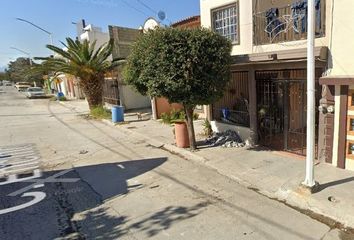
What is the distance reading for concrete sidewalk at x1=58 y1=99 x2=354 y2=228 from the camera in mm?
4785

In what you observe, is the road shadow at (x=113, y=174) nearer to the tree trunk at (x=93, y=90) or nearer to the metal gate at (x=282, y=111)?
the metal gate at (x=282, y=111)

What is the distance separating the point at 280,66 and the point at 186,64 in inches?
102

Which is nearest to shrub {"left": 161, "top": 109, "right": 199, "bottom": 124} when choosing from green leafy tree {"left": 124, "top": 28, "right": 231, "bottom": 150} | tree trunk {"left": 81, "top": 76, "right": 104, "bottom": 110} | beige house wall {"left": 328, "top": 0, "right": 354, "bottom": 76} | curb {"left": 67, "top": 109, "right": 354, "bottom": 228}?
curb {"left": 67, "top": 109, "right": 354, "bottom": 228}

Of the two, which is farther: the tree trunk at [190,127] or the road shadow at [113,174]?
the tree trunk at [190,127]

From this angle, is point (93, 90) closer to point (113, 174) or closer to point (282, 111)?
point (113, 174)

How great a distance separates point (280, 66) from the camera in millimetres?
7379

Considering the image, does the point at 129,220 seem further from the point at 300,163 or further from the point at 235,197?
the point at 300,163

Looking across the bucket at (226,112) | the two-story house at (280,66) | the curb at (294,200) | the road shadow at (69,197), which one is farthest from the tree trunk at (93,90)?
the curb at (294,200)

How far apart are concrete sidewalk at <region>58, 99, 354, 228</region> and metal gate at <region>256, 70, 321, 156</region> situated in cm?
65

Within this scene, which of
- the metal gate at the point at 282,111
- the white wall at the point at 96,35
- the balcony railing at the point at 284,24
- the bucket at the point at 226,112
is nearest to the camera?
the balcony railing at the point at 284,24

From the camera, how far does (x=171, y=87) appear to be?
7.01 m

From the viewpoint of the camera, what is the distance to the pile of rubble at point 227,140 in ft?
28.9

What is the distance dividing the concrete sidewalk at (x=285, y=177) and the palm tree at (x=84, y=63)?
9308 millimetres

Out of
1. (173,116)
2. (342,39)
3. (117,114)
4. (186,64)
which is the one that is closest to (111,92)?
(117,114)
